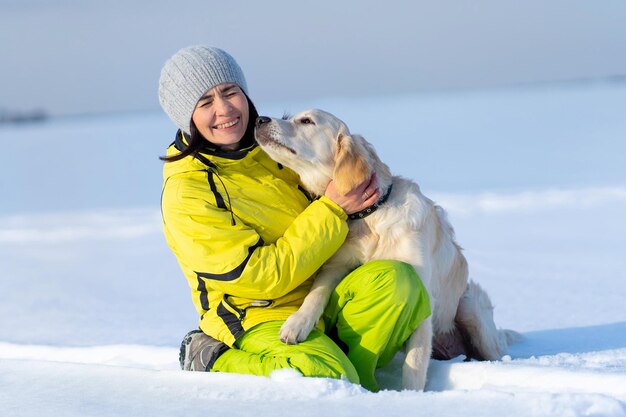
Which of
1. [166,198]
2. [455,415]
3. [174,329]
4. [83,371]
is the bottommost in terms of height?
[174,329]

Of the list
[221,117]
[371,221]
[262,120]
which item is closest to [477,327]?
[371,221]

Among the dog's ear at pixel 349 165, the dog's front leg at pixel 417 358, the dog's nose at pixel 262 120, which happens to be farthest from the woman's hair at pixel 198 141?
the dog's front leg at pixel 417 358

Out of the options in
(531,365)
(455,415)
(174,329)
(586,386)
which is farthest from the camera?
(174,329)

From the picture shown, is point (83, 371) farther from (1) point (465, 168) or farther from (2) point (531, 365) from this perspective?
(1) point (465, 168)

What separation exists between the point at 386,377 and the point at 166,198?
1.14 m

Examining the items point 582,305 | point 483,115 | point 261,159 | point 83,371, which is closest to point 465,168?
point 582,305

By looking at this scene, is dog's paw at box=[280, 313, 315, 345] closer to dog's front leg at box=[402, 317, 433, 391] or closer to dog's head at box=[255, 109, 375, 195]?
dog's front leg at box=[402, 317, 433, 391]

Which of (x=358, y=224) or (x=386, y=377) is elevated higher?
(x=358, y=224)

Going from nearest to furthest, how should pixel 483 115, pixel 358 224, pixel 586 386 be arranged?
pixel 586 386 → pixel 358 224 → pixel 483 115

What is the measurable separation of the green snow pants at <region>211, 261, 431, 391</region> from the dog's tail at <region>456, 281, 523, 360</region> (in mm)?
633

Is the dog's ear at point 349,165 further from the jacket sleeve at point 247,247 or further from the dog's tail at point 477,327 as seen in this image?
the dog's tail at point 477,327

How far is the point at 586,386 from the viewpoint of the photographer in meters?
2.75

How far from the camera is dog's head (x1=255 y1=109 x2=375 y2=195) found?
A: 3.28 metres

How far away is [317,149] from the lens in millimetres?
3402
